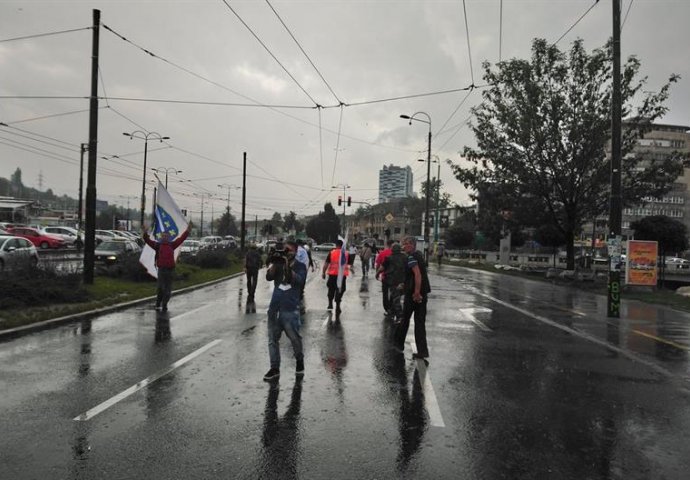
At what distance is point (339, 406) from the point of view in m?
5.48

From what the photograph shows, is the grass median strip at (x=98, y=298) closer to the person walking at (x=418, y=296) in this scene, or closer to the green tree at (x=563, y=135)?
the person walking at (x=418, y=296)

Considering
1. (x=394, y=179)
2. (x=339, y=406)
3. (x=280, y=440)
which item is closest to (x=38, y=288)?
(x=339, y=406)

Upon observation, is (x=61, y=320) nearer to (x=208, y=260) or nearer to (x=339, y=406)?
(x=339, y=406)

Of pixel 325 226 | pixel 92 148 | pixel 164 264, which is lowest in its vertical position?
pixel 164 264

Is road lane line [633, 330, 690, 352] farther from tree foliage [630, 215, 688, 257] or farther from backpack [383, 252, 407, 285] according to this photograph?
tree foliage [630, 215, 688, 257]

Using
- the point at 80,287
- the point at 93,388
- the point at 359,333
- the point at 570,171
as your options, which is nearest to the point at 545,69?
the point at 570,171

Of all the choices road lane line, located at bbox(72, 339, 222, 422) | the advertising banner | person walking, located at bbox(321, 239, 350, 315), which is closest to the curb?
road lane line, located at bbox(72, 339, 222, 422)

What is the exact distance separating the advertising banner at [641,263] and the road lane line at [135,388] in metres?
19.0

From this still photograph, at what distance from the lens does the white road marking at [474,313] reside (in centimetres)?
1120

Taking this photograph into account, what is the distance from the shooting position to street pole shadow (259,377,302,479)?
3943 millimetres

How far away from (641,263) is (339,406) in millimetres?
20091

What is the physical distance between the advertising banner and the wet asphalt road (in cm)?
1200

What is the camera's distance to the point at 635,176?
2641 centimetres

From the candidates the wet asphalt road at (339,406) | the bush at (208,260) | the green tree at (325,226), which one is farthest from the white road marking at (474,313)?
the green tree at (325,226)
